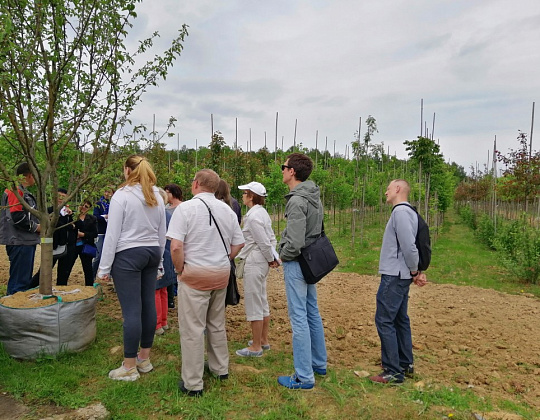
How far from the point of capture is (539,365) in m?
4.38

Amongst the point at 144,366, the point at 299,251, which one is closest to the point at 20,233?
the point at 144,366

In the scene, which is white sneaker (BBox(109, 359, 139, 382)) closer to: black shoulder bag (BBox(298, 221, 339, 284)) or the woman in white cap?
the woman in white cap

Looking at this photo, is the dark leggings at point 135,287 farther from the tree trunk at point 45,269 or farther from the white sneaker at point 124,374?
the tree trunk at point 45,269

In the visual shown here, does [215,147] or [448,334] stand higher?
[215,147]

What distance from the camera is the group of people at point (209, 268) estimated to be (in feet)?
10.6

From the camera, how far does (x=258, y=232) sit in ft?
13.0

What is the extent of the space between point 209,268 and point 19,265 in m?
2.80

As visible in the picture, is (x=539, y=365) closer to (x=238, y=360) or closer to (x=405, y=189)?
(x=405, y=189)

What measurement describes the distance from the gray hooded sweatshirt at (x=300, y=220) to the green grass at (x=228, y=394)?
116 cm

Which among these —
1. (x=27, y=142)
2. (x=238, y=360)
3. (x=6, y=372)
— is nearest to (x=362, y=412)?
(x=238, y=360)

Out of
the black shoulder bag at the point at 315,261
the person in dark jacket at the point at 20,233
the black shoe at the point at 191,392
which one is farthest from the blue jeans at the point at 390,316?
the person in dark jacket at the point at 20,233

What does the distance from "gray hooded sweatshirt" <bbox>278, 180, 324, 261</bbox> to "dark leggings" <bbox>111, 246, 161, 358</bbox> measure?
3.86ft

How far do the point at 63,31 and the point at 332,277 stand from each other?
6616 mm

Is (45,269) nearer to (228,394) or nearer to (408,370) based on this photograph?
(228,394)
